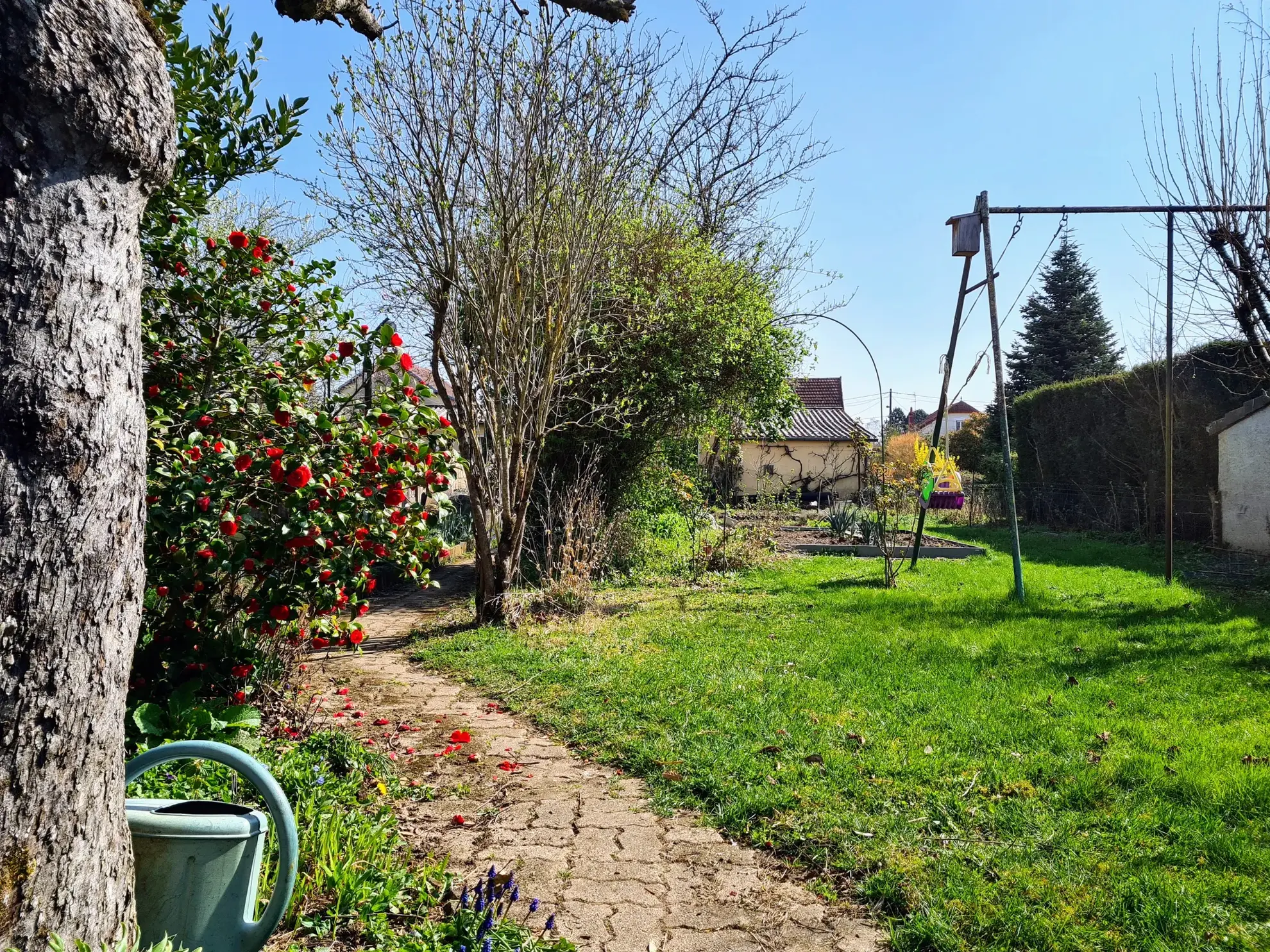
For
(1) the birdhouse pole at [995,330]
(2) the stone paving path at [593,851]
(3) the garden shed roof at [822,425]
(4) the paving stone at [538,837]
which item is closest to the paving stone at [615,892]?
(2) the stone paving path at [593,851]

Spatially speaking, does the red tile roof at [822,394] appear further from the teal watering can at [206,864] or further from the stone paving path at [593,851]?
the teal watering can at [206,864]

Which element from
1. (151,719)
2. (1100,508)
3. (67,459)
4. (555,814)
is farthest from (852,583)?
(1100,508)

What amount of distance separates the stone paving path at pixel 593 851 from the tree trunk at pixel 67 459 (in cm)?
148

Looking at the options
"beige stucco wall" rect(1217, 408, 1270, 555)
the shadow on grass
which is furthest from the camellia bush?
"beige stucco wall" rect(1217, 408, 1270, 555)

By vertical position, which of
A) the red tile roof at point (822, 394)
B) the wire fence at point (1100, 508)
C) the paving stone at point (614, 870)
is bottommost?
the paving stone at point (614, 870)

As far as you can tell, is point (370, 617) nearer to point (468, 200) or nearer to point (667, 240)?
point (468, 200)

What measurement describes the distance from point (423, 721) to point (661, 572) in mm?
6021

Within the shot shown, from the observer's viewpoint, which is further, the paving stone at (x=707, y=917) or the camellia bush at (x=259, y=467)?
the camellia bush at (x=259, y=467)

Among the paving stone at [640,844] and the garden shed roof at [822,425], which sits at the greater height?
the garden shed roof at [822,425]

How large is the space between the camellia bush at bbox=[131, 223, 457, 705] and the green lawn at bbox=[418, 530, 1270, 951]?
162cm

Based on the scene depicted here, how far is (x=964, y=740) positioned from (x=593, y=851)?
6.99 ft

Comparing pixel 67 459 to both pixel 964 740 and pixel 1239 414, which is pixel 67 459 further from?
pixel 1239 414

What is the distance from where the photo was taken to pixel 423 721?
4.83 meters

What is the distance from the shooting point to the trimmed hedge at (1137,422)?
44.6ft
